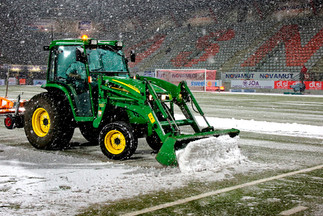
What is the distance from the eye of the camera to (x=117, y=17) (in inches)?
2258

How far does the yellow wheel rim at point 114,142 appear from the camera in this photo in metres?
7.23

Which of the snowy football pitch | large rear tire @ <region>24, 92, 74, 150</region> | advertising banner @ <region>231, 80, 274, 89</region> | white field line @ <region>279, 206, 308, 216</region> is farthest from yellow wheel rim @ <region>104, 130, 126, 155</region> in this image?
advertising banner @ <region>231, 80, 274, 89</region>

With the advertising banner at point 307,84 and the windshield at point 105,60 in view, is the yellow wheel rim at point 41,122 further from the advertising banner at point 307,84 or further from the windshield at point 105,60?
the advertising banner at point 307,84

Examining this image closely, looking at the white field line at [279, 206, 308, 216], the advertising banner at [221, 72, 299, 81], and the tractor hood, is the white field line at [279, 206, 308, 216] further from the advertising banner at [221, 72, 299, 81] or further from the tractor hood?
the advertising banner at [221, 72, 299, 81]

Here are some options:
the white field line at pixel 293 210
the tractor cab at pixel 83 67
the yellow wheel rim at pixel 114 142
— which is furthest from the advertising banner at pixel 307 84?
the white field line at pixel 293 210

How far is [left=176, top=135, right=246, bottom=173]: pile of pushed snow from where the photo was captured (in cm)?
644

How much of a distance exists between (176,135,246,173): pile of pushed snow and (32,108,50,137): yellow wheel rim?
3130mm

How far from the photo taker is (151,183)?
19.1ft

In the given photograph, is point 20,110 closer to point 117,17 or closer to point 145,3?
point 145,3

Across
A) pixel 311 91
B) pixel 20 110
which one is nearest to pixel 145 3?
pixel 311 91

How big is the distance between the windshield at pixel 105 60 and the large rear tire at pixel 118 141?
137 centimetres

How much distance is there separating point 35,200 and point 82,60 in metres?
3.37

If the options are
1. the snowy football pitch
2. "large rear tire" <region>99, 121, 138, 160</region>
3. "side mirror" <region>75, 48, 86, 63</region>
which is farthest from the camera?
"side mirror" <region>75, 48, 86, 63</region>

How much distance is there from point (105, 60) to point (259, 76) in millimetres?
27258
